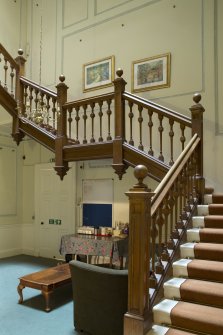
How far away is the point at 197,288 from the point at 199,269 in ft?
0.77

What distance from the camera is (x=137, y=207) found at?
8.08 ft

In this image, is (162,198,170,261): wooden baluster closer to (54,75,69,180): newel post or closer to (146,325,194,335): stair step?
(146,325,194,335): stair step

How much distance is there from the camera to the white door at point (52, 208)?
261 inches

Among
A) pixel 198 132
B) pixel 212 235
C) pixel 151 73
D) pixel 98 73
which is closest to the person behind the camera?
pixel 212 235

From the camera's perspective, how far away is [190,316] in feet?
7.72

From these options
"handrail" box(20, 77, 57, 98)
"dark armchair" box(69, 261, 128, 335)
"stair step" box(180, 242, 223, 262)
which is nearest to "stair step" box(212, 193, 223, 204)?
"stair step" box(180, 242, 223, 262)

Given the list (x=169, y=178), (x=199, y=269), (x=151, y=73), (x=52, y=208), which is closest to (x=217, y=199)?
(x=169, y=178)

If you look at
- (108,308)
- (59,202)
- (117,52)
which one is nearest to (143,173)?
(108,308)

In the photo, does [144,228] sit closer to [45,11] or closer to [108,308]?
[108,308]

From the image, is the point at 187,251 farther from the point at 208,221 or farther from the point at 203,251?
the point at 208,221

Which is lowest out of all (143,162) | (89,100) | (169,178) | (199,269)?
(199,269)

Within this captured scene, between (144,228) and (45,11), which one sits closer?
(144,228)

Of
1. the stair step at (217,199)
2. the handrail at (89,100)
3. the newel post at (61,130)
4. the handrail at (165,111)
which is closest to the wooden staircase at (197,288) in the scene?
the stair step at (217,199)

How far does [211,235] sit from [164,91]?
9.72 feet
